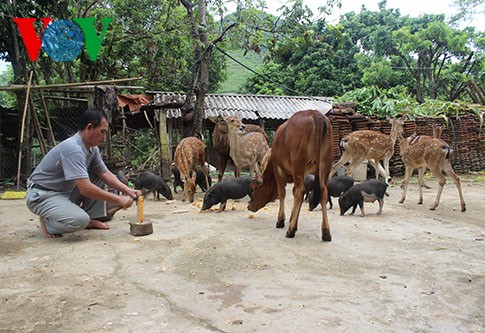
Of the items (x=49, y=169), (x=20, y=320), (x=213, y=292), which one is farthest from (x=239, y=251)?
(x=49, y=169)

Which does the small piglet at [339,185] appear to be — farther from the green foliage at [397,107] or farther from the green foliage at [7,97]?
the green foliage at [7,97]

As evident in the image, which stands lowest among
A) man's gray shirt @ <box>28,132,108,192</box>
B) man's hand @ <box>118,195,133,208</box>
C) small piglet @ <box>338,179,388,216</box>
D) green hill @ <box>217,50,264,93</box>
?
small piglet @ <box>338,179,388,216</box>

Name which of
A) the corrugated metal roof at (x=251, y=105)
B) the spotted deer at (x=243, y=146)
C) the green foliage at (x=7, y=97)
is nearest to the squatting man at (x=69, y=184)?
the spotted deer at (x=243, y=146)

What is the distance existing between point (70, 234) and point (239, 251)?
231 centimetres

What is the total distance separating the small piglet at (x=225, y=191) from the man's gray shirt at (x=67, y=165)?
2.10 meters

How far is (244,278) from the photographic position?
3.40m

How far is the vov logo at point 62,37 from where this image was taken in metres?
8.96

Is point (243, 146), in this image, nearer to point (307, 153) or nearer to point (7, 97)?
point (307, 153)

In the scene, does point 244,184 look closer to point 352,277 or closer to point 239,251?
point 239,251

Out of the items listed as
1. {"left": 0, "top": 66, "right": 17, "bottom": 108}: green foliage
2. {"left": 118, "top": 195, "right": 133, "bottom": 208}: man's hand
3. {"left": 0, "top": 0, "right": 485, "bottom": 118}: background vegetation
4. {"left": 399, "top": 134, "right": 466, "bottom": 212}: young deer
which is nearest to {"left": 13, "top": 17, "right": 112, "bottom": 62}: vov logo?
{"left": 0, "top": 0, "right": 485, "bottom": 118}: background vegetation

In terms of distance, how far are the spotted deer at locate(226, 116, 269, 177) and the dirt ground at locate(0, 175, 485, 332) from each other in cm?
346

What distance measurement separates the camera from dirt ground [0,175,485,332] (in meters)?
2.59

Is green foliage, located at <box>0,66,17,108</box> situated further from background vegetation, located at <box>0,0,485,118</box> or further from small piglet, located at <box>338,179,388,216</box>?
small piglet, located at <box>338,179,388,216</box>

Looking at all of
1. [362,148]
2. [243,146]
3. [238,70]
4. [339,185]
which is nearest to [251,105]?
[362,148]
